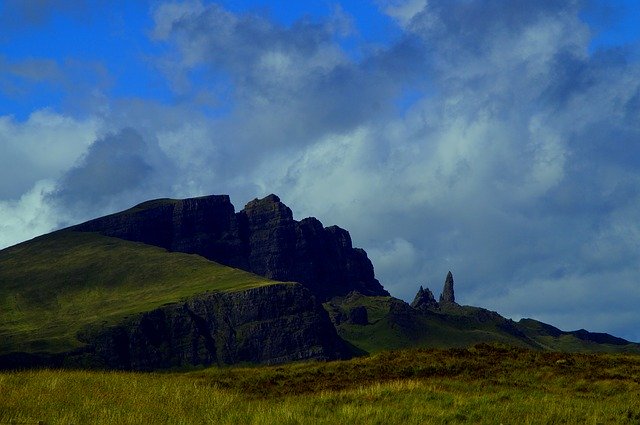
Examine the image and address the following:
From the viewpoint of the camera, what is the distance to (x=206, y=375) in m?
44.5

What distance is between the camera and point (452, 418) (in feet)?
98.9

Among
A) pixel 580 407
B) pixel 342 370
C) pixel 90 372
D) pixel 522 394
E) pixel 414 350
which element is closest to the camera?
pixel 580 407

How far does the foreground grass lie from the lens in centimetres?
3005

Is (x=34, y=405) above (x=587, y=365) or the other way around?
the other way around

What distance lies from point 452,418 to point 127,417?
10953 mm

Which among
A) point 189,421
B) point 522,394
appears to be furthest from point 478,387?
point 189,421

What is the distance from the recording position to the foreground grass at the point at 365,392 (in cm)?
3005

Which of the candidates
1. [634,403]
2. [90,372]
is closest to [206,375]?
[90,372]

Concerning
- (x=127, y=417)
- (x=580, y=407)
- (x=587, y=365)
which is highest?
(x=587, y=365)

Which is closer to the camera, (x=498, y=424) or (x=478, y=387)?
(x=498, y=424)

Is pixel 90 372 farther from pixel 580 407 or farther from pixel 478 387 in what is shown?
pixel 580 407

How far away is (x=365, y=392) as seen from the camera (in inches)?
1368

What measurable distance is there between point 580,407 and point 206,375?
64.5 ft

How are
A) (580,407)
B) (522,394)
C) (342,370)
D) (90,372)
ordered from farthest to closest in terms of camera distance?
(342,370) → (90,372) → (522,394) → (580,407)
